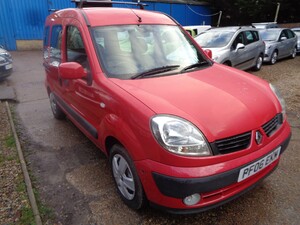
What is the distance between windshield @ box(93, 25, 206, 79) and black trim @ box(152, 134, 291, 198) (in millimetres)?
1158

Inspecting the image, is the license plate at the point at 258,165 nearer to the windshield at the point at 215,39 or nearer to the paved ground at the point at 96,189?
the paved ground at the point at 96,189

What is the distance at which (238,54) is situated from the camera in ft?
26.3

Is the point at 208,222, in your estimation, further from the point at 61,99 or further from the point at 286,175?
the point at 61,99

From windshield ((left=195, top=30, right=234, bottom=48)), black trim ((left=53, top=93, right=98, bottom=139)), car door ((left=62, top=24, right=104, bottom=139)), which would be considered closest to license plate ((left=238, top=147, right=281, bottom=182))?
car door ((left=62, top=24, right=104, bottom=139))

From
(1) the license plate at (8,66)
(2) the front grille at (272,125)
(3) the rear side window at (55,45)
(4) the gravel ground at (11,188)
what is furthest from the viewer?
(1) the license plate at (8,66)

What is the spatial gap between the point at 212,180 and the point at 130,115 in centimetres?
83

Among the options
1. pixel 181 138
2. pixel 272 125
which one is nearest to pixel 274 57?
pixel 272 125

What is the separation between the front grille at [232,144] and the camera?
81.1 inches

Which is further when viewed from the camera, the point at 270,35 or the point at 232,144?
the point at 270,35

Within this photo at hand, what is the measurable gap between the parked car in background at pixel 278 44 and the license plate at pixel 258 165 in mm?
9265

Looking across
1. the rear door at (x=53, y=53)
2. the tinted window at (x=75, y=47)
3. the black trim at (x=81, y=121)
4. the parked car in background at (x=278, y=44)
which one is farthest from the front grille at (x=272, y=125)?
the parked car in background at (x=278, y=44)

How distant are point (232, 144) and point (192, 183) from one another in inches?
17.6

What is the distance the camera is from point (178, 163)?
6.58 ft

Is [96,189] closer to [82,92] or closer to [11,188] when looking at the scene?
[11,188]
